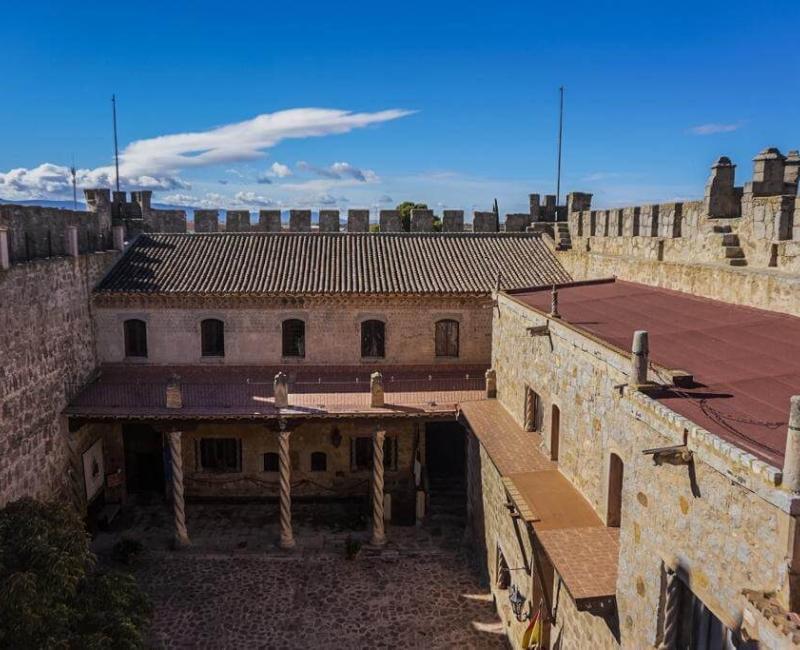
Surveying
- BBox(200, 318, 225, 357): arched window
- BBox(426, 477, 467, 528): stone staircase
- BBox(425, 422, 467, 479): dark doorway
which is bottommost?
BBox(426, 477, 467, 528): stone staircase

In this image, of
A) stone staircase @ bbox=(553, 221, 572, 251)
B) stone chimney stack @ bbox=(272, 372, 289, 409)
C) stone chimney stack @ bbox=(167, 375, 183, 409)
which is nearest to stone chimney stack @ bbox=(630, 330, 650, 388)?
stone chimney stack @ bbox=(272, 372, 289, 409)

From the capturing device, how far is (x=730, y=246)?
1331 centimetres

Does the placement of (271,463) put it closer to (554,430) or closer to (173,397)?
(173,397)

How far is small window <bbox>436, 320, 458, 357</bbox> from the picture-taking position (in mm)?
20797

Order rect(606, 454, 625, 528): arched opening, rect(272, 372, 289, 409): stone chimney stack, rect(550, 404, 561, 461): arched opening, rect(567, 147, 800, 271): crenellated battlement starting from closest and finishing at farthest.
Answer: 1. rect(606, 454, 625, 528): arched opening
2. rect(567, 147, 800, 271): crenellated battlement
3. rect(550, 404, 561, 461): arched opening
4. rect(272, 372, 289, 409): stone chimney stack

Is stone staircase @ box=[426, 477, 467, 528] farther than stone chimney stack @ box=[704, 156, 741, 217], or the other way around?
stone staircase @ box=[426, 477, 467, 528]

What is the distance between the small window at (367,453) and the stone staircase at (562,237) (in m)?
9.35

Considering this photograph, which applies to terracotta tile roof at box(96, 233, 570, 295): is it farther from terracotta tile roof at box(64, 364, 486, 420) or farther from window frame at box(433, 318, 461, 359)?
terracotta tile roof at box(64, 364, 486, 420)

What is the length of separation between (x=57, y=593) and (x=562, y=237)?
1913cm

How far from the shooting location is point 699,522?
624cm

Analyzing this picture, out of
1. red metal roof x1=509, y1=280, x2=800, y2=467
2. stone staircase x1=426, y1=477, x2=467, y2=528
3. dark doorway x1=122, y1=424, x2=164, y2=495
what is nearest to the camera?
red metal roof x1=509, y1=280, x2=800, y2=467

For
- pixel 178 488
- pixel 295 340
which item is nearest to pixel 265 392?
pixel 295 340

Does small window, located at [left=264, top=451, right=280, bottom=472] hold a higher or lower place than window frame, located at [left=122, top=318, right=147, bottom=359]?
lower

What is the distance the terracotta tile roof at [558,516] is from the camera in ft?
A: 27.8
